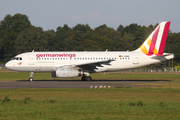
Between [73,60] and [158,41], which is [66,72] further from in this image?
[158,41]

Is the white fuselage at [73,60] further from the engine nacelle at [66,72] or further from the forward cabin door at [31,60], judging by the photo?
the engine nacelle at [66,72]

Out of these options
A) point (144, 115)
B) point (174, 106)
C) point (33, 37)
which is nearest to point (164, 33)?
point (174, 106)

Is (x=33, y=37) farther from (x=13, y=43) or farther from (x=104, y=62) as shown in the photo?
(x=104, y=62)

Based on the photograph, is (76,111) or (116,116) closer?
(116,116)

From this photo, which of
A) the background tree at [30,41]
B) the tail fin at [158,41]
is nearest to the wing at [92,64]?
the tail fin at [158,41]

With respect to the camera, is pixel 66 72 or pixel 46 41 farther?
pixel 46 41

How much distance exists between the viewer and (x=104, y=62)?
112 ft

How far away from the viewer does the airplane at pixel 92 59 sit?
1399 inches

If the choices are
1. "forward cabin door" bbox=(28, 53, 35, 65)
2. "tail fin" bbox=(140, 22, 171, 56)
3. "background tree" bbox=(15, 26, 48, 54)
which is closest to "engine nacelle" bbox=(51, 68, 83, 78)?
"forward cabin door" bbox=(28, 53, 35, 65)

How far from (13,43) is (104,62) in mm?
91222

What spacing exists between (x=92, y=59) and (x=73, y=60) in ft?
8.18

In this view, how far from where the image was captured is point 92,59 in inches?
1426

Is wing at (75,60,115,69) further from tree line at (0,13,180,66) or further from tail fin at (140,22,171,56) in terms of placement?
tree line at (0,13,180,66)

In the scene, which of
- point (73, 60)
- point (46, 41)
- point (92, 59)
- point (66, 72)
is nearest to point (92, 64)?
point (92, 59)
